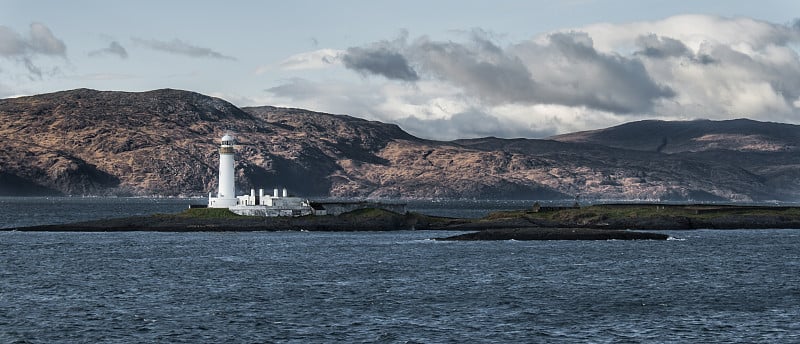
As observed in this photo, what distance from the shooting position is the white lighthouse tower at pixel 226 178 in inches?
5669

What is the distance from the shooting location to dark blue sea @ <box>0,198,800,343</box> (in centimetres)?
5419

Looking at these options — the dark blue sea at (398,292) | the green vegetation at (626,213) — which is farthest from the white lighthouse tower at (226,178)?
the green vegetation at (626,213)

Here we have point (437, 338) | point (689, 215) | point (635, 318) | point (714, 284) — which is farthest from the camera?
point (689, 215)

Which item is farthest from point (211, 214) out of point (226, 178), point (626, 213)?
point (626, 213)

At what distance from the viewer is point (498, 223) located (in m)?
138

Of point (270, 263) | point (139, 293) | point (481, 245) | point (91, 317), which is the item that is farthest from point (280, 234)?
point (91, 317)

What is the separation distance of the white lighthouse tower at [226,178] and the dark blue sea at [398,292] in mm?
27591

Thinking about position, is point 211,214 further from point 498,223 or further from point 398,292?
point 398,292

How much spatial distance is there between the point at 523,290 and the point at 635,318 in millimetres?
14231

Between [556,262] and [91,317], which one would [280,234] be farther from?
[91,317]

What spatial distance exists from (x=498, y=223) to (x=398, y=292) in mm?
67961

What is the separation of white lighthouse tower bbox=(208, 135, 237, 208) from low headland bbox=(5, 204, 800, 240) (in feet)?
7.28

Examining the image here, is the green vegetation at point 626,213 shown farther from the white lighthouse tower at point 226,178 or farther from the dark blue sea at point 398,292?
the white lighthouse tower at point 226,178

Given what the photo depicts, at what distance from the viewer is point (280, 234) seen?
446 feet
